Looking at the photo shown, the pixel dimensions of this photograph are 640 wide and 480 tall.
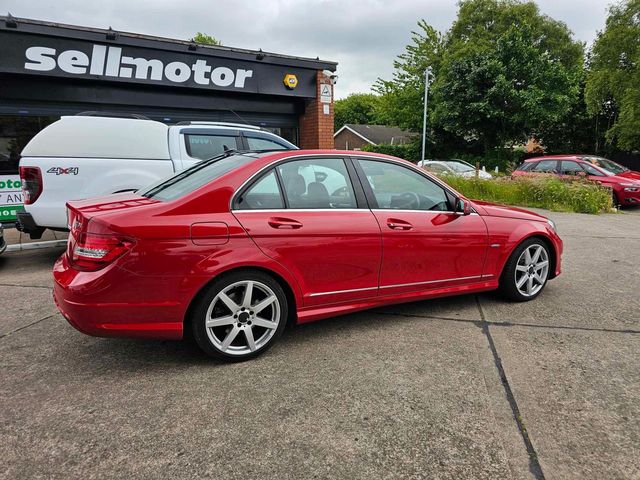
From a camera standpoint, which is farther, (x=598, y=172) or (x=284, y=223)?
(x=598, y=172)

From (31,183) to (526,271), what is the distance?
18.9ft

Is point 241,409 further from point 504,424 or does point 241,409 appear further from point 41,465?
point 504,424

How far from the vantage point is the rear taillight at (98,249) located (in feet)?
9.11

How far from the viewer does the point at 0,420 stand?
2.49 meters

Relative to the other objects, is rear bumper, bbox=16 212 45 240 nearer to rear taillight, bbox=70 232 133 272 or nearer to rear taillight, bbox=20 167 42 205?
rear taillight, bbox=20 167 42 205

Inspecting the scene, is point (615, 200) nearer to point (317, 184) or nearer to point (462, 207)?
point (462, 207)

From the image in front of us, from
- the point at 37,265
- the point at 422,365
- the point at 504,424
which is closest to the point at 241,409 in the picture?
the point at 422,365

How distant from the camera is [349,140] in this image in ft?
177

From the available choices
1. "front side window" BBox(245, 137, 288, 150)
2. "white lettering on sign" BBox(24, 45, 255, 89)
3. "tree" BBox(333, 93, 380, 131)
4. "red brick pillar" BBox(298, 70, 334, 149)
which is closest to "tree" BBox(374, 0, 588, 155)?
"red brick pillar" BBox(298, 70, 334, 149)

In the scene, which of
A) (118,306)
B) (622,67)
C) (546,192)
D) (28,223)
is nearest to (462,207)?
(118,306)

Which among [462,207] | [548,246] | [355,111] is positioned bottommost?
[548,246]

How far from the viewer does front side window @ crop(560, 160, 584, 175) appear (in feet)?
45.7

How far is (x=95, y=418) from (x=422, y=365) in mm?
2057

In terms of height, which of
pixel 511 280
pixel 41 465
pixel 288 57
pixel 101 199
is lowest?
pixel 41 465
